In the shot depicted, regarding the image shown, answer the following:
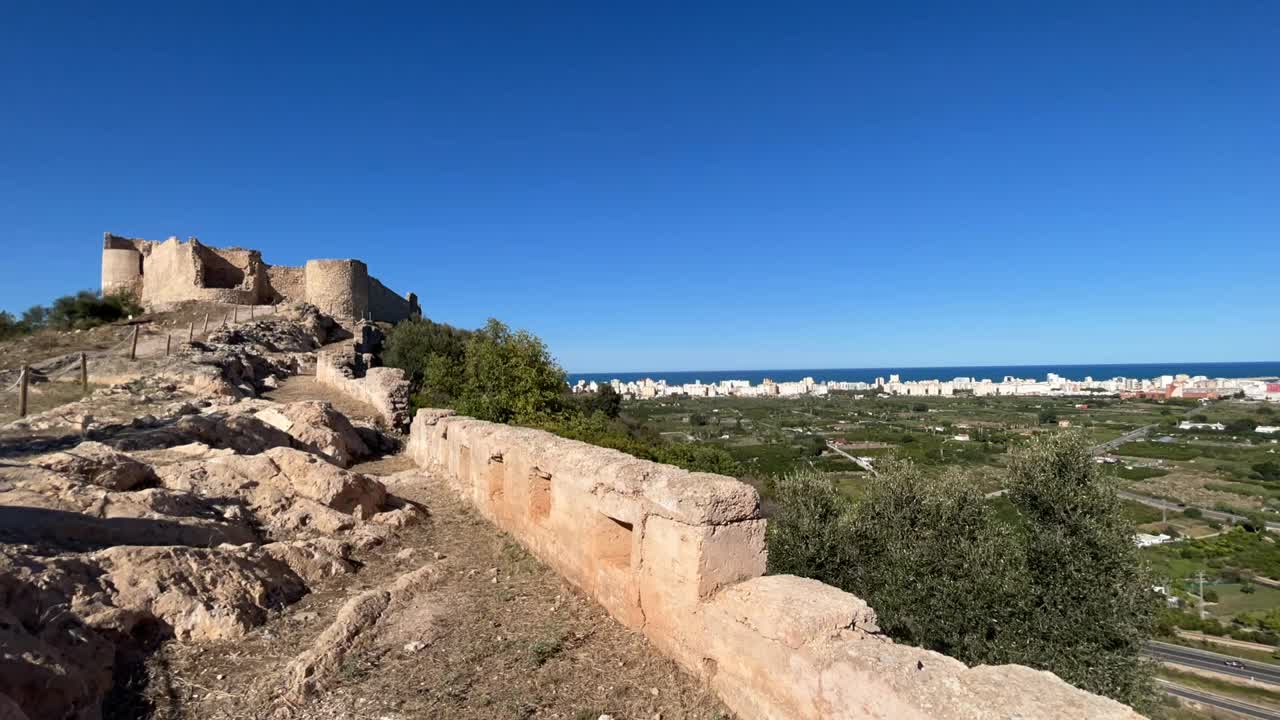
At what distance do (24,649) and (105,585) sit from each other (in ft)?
4.11

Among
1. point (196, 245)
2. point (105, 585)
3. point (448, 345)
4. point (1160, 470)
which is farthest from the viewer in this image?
point (1160, 470)

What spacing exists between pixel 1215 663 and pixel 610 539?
35.9 meters

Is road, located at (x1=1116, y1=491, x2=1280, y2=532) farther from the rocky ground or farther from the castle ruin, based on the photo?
the castle ruin

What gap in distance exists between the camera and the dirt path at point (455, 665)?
11.9ft

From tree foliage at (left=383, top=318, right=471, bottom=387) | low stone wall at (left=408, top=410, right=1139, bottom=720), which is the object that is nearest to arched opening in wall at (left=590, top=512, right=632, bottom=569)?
low stone wall at (left=408, top=410, right=1139, bottom=720)

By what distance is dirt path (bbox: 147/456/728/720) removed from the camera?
3.64 meters

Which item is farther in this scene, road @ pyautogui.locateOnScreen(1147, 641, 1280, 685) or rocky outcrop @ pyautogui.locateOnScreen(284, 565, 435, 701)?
road @ pyautogui.locateOnScreen(1147, 641, 1280, 685)

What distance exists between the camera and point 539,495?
21.6ft

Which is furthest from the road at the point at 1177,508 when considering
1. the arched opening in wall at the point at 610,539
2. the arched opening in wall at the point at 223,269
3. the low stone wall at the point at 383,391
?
the arched opening in wall at the point at 223,269

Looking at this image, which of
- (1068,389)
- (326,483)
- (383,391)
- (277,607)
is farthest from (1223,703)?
(1068,389)

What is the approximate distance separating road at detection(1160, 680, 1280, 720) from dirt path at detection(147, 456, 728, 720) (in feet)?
90.3

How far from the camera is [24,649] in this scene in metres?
2.93

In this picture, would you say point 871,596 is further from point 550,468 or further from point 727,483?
point 727,483

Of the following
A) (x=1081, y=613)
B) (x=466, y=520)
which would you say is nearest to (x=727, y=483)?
(x=466, y=520)
